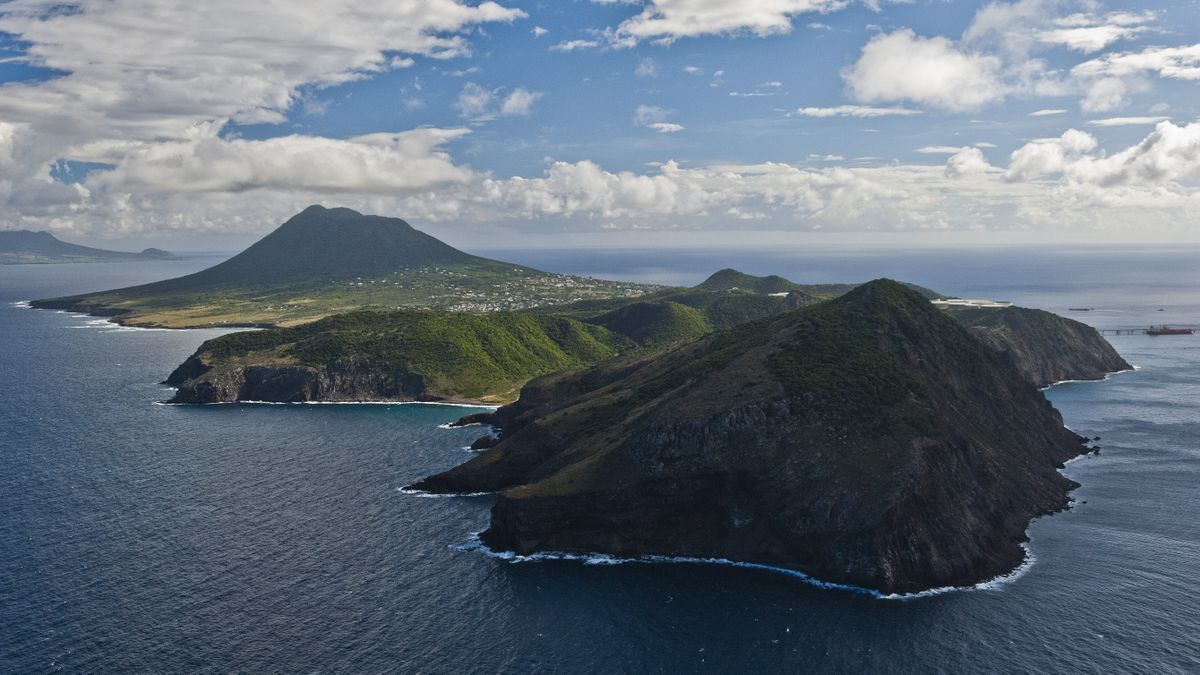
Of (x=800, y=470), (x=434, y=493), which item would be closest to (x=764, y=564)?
(x=800, y=470)

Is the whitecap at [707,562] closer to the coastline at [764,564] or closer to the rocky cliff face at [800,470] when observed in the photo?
the coastline at [764,564]

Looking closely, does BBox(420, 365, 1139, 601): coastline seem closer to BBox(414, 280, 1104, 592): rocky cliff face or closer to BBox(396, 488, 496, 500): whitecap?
BBox(414, 280, 1104, 592): rocky cliff face

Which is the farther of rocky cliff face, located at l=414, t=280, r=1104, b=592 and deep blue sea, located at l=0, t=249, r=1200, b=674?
rocky cliff face, located at l=414, t=280, r=1104, b=592

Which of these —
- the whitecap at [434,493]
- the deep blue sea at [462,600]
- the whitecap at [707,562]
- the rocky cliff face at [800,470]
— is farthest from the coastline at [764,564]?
the whitecap at [434,493]

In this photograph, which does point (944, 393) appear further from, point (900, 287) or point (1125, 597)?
point (1125, 597)

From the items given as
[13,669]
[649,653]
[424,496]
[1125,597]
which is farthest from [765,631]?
[13,669]

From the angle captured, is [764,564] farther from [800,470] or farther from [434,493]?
[434,493]

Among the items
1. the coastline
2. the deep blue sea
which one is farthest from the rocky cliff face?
the deep blue sea

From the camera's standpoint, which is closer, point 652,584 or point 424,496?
point 652,584
